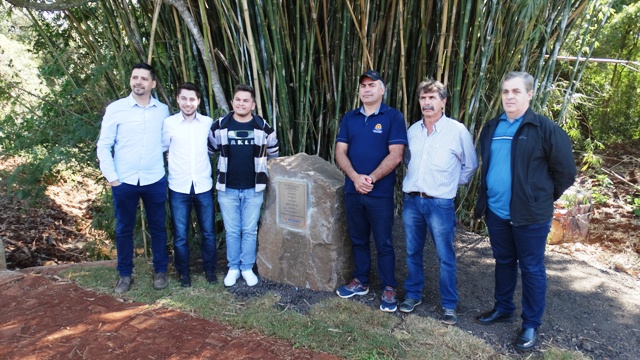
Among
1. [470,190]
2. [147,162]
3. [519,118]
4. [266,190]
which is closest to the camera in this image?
[519,118]

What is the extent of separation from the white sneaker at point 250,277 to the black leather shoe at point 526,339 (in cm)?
148

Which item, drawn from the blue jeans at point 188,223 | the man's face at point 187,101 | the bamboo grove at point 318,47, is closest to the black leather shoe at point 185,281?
the blue jeans at point 188,223

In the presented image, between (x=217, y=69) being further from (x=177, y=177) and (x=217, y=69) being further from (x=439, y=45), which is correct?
(x=439, y=45)

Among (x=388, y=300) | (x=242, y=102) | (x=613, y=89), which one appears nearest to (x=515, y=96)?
(x=388, y=300)

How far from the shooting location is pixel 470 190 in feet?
12.0

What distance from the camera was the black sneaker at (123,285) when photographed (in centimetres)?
269

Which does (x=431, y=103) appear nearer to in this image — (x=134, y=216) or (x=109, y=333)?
(x=134, y=216)

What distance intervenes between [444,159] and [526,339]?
35.7 inches

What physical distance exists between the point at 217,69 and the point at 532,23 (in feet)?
→ 6.87

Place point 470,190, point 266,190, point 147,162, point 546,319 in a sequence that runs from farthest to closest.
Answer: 1. point 470,190
2. point 266,190
3. point 147,162
4. point 546,319

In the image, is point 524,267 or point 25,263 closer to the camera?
point 524,267

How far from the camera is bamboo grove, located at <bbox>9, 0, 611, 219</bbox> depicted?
116 inches

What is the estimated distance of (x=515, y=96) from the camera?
198 centimetres

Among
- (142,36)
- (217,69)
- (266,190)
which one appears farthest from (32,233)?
(266,190)
